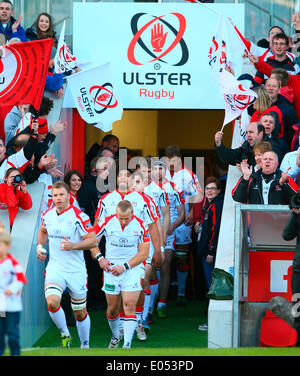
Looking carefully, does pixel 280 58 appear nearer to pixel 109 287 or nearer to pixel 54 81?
pixel 54 81

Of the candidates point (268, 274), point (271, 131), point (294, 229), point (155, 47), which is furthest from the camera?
point (155, 47)

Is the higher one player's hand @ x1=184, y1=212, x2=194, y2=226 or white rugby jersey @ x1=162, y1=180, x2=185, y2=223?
white rugby jersey @ x1=162, y1=180, x2=185, y2=223

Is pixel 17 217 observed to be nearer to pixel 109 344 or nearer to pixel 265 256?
pixel 109 344

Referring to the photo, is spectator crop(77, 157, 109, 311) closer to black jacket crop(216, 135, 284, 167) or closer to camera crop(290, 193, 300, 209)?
black jacket crop(216, 135, 284, 167)

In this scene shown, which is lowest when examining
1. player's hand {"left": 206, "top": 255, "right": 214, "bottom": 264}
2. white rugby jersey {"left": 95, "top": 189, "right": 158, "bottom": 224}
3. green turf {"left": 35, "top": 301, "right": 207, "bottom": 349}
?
green turf {"left": 35, "top": 301, "right": 207, "bottom": 349}

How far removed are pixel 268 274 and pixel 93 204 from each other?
333cm

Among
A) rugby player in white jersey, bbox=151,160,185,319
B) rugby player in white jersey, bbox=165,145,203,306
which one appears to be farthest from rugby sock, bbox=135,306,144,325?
rugby player in white jersey, bbox=165,145,203,306

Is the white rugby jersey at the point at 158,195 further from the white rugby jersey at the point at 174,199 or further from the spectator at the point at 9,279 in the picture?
the spectator at the point at 9,279

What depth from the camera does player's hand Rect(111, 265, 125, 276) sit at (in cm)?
1106

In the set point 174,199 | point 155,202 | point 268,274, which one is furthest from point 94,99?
point 268,274

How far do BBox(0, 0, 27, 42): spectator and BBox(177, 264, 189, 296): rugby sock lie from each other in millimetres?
4640

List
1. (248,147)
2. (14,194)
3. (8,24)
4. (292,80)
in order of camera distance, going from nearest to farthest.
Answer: (14,194) → (248,147) → (292,80) → (8,24)

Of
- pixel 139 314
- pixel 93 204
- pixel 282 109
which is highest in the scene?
pixel 282 109

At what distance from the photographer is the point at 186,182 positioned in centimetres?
1435
